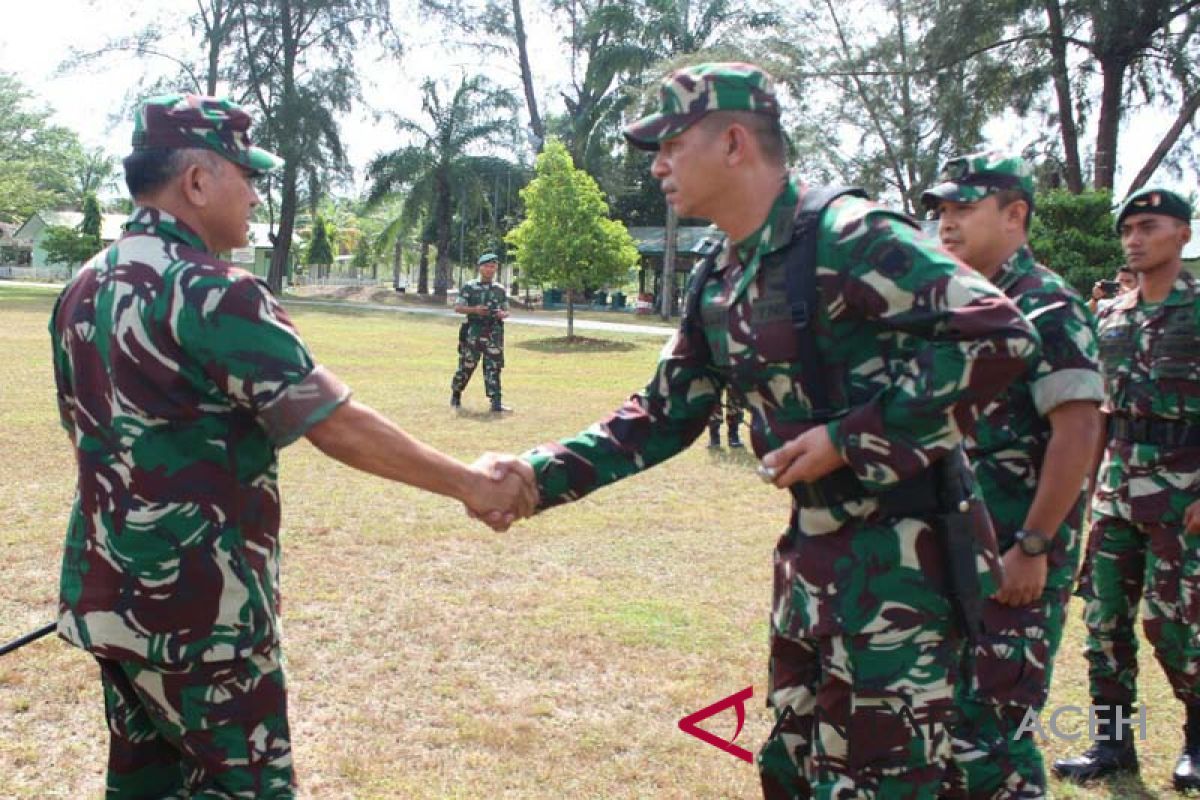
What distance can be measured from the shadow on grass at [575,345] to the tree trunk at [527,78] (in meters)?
20.5

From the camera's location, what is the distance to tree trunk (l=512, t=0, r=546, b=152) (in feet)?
154

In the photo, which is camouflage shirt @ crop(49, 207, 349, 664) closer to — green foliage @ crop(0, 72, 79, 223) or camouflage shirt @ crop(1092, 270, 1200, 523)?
camouflage shirt @ crop(1092, 270, 1200, 523)

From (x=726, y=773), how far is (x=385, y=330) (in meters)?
28.5

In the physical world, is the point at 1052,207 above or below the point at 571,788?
above

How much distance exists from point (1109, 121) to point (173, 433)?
26.5 m

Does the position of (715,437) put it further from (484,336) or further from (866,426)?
(866,426)

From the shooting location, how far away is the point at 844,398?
2305 millimetres

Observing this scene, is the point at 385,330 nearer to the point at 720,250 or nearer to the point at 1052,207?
the point at 1052,207

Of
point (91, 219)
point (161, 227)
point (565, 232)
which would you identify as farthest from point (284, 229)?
point (161, 227)

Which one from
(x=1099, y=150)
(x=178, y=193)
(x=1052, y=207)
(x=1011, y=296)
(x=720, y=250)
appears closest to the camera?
(x=178, y=193)

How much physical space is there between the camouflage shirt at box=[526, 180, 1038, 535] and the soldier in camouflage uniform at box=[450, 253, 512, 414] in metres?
11.5

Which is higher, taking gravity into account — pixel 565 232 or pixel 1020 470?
pixel 565 232

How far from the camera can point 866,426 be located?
2191mm

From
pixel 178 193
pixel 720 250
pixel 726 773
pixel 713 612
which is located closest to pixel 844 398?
pixel 720 250
